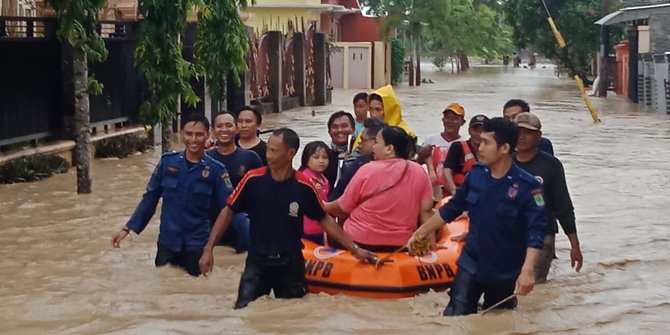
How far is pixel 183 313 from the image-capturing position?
789 centimetres

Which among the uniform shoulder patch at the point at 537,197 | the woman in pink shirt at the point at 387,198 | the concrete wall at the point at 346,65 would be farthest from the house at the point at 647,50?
the uniform shoulder patch at the point at 537,197

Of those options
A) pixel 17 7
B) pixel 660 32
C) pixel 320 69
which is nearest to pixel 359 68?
pixel 320 69

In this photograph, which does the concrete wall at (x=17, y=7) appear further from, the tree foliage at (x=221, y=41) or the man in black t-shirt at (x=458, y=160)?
the man in black t-shirt at (x=458, y=160)

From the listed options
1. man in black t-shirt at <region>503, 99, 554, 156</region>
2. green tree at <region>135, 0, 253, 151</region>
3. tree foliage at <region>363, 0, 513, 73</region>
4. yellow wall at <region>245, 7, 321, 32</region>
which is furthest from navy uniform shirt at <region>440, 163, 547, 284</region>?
tree foliage at <region>363, 0, 513, 73</region>

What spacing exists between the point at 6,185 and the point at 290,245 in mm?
8063

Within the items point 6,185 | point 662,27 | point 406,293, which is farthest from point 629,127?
point 406,293

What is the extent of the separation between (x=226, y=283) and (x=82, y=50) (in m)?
5.34

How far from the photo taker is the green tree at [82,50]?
1277 centimetres

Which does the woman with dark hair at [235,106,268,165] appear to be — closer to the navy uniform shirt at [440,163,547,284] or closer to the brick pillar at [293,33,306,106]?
the navy uniform shirt at [440,163,547,284]

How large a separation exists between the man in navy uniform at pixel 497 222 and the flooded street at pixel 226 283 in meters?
0.26

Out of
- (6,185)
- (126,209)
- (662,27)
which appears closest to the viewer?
(126,209)

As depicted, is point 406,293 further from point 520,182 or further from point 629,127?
point 629,127

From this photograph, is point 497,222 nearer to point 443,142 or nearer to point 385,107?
point 443,142

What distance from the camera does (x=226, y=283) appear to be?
28.7ft
